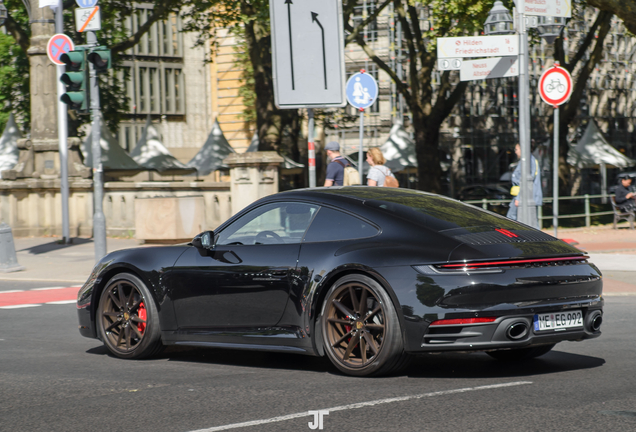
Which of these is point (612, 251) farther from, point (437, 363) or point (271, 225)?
point (271, 225)

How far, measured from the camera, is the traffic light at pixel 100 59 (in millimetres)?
14555

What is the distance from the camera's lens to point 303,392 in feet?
18.8

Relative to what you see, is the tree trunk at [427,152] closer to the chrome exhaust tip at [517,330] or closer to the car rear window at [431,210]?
the car rear window at [431,210]

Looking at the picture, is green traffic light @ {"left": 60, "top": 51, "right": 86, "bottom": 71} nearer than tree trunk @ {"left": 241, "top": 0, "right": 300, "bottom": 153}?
Yes

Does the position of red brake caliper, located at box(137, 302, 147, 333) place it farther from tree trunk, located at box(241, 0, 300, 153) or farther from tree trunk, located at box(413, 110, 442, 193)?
tree trunk, located at box(413, 110, 442, 193)

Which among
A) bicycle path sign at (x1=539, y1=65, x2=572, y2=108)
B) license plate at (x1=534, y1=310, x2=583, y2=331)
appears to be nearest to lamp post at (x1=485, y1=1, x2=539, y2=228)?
bicycle path sign at (x1=539, y1=65, x2=572, y2=108)

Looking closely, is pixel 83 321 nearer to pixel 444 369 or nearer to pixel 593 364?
pixel 444 369

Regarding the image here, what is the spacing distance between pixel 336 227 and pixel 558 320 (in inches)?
64.2

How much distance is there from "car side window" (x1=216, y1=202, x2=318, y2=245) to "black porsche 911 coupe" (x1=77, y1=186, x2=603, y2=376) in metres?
0.01

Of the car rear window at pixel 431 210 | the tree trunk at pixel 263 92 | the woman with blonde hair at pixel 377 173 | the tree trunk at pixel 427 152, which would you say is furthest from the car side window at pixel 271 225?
the tree trunk at pixel 427 152

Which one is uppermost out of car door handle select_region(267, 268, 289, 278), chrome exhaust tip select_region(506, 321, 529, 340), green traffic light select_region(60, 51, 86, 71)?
green traffic light select_region(60, 51, 86, 71)

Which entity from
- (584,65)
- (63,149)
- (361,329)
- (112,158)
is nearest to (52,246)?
(63,149)

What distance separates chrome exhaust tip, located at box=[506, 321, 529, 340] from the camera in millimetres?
5715

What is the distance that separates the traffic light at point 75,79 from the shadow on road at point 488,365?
30.2 feet
